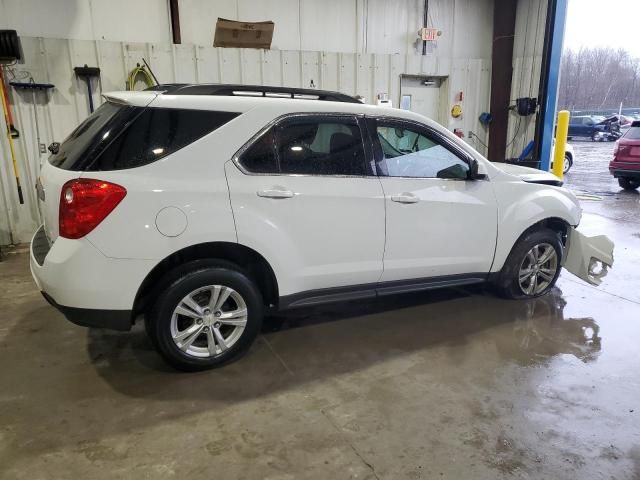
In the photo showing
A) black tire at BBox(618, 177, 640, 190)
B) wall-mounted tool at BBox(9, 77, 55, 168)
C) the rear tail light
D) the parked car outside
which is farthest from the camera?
the parked car outside

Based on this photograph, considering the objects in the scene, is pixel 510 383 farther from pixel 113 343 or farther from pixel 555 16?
pixel 555 16

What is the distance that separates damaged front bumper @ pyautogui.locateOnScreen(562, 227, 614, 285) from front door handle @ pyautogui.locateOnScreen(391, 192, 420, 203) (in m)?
1.83

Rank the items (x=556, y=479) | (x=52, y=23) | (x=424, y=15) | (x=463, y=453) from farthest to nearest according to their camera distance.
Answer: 1. (x=424, y=15)
2. (x=52, y=23)
3. (x=463, y=453)
4. (x=556, y=479)

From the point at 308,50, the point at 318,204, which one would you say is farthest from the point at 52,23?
the point at 318,204

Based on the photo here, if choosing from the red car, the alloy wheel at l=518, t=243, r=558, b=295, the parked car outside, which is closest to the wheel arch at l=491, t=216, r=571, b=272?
the alloy wheel at l=518, t=243, r=558, b=295

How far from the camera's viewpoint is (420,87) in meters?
8.40

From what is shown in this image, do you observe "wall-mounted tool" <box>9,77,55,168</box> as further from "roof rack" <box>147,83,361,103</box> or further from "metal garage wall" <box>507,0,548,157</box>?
"metal garage wall" <box>507,0,548,157</box>

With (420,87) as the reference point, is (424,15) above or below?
above

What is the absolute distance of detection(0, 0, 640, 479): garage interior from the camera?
2.29 metres

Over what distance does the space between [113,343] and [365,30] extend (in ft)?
21.4

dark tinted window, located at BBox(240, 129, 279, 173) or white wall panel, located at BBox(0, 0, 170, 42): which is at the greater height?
white wall panel, located at BBox(0, 0, 170, 42)

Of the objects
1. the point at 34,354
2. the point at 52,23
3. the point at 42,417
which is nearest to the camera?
the point at 42,417

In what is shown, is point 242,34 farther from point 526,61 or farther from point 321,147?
point 526,61

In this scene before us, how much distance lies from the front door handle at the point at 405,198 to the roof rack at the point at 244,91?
2.57 ft
